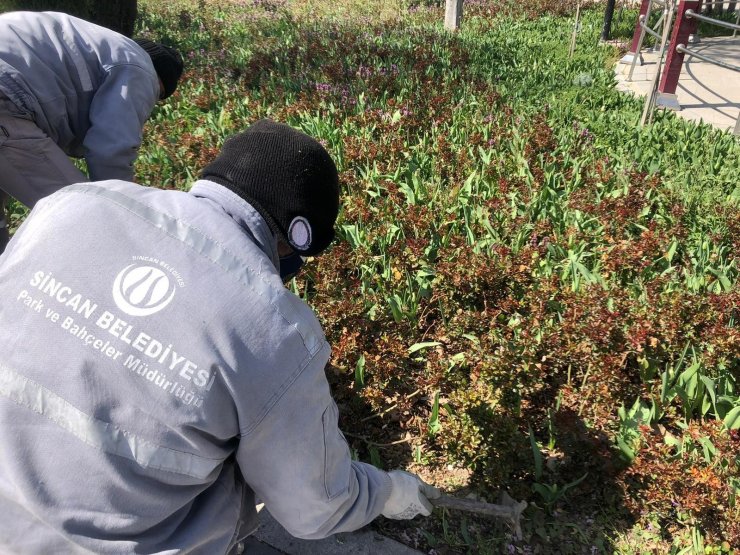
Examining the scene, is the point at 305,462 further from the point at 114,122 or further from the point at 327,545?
the point at 114,122

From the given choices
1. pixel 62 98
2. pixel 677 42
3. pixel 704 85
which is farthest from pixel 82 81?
pixel 704 85

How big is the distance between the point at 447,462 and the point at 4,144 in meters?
2.20

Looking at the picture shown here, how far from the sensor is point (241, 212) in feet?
4.16

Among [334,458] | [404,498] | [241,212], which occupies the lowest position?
[404,498]

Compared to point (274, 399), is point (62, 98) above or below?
above

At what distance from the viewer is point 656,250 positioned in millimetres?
3121

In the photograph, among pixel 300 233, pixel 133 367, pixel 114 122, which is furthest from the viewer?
pixel 114 122

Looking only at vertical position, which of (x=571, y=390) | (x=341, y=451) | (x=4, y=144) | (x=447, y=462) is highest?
(x=4, y=144)

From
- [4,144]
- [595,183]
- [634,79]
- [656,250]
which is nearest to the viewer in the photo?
[4,144]

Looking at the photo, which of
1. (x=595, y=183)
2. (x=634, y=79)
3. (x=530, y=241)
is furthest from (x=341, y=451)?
(x=634, y=79)

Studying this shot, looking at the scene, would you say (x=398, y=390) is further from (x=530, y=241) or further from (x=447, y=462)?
(x=530, y=241)

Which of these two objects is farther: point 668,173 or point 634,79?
point 634,79

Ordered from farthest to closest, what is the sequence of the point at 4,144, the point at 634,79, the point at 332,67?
1. the point at 634,79
2. the point at 332,67
3. the point at 4,144

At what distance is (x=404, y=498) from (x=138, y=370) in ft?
3.13
